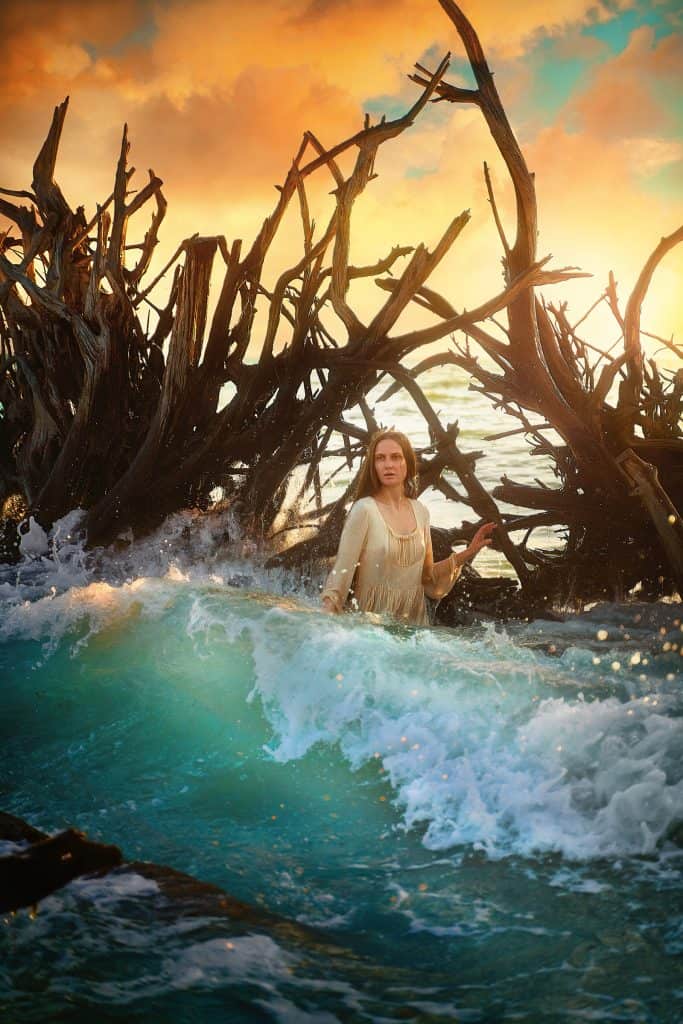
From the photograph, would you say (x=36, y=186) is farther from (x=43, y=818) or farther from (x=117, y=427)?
(x=43, y=818)

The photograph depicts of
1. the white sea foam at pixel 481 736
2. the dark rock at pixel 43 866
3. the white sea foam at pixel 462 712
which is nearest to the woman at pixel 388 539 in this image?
the white sea foam at pixel 462 712

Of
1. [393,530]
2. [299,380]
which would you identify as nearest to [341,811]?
[393,530]

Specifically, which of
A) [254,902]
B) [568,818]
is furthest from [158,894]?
[568,818]

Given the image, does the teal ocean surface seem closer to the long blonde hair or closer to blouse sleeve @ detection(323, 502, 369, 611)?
blouse sleeve @ detection(323, 502, 369, 611)

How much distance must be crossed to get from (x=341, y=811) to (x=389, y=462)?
222 cm

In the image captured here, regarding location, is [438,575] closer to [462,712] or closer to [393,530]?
[393,530]

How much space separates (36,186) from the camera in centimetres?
733

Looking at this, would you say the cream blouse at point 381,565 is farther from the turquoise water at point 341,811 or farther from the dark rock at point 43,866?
the dark rock at point 43,866

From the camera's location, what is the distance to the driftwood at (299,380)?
20.0 ft

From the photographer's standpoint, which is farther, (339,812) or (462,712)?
(462,712)

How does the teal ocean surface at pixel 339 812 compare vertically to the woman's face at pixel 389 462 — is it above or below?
below

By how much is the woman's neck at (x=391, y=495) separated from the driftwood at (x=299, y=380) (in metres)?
1.38

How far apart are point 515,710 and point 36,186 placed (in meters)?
6.12

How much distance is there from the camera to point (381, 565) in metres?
4.95
